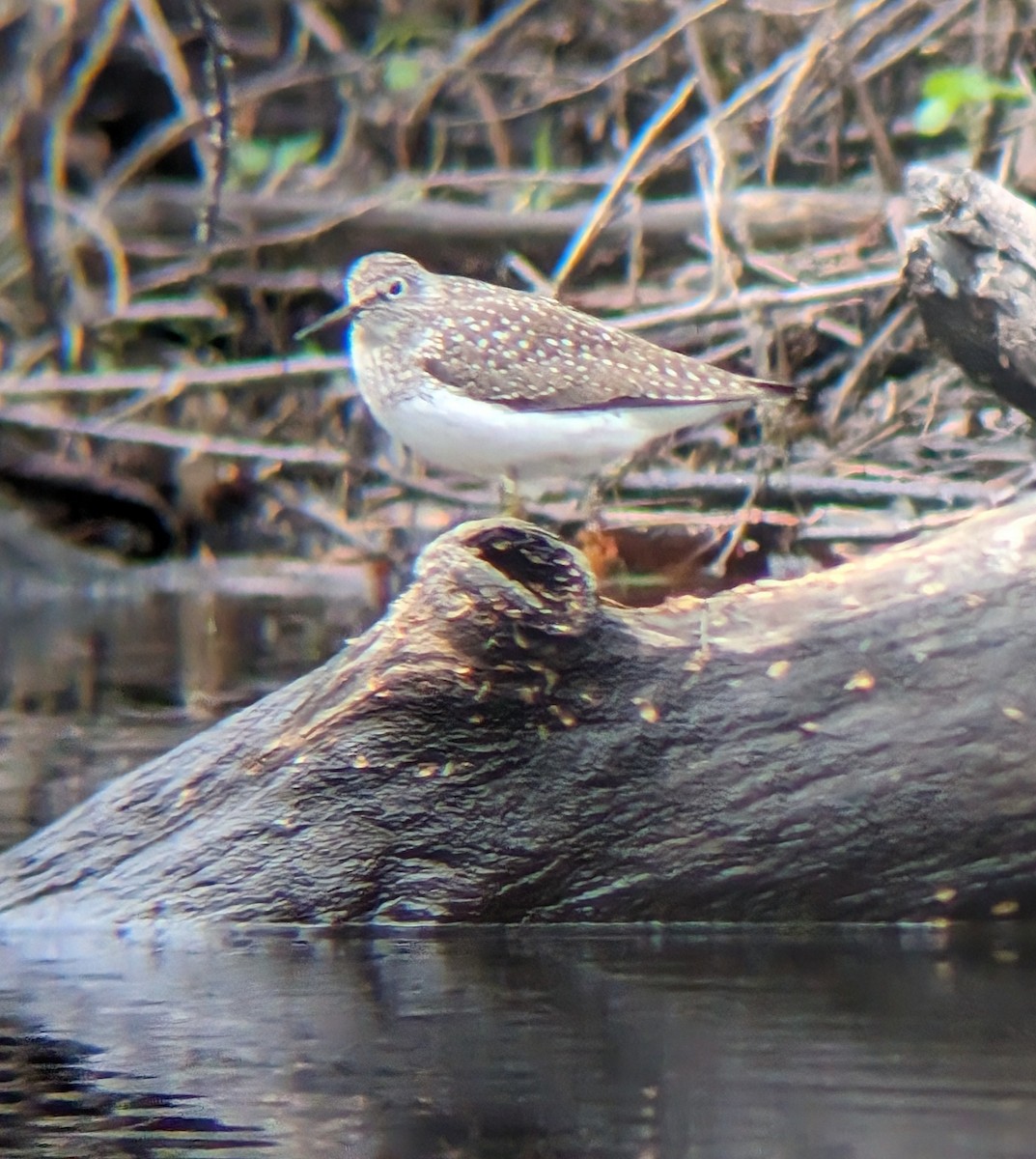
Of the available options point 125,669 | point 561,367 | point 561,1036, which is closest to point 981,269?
point 561,367

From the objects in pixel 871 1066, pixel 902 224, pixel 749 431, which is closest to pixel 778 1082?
pixel 871 1066

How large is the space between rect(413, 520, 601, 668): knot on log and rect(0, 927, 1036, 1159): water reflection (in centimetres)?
57

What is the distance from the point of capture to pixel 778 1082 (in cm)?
270

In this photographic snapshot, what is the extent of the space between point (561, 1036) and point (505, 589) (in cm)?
85

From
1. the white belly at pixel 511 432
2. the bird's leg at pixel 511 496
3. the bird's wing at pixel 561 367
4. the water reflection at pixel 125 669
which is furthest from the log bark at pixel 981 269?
the water reflection at pixel 125 669

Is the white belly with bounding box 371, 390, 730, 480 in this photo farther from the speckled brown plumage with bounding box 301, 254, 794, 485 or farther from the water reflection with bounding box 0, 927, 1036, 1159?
the water reflection with bounding box 0, 927, 1036, 1159

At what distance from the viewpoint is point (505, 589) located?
3479 mm

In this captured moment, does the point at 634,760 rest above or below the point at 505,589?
below

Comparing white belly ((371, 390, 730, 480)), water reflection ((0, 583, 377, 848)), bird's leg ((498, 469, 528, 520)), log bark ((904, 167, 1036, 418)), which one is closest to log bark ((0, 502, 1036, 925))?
log bark ((904, 167, 1036, 418))

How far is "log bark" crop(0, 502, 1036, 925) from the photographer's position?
11.7ft

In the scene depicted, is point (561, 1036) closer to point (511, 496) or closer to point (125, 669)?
point (511, 496)

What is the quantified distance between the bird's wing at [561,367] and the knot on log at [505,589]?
145 centimetres

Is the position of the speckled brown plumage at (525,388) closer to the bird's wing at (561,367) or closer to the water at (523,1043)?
the bird's wing at (561,367)

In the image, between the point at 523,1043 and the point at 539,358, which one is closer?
the point at 523,1043
